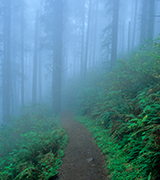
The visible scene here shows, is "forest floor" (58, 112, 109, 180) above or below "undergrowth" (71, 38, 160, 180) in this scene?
below

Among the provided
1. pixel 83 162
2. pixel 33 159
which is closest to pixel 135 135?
pixel 83 162

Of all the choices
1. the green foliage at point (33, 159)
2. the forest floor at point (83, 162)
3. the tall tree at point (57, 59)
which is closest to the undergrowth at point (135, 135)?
the forest floor at point (83, 162)

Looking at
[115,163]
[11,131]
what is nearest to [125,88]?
[115,163]

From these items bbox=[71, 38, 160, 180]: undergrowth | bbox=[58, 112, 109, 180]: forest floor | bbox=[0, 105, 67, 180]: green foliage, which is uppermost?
bbox=[71, 38, 160, 180]: undergrowth

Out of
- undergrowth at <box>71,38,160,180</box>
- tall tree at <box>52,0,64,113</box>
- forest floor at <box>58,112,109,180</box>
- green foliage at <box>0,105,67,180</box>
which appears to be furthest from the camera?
tall tree at <box>52,0,64,113</box>

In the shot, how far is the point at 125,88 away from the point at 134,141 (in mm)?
3584

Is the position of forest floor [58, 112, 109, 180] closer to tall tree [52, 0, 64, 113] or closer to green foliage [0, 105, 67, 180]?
green foliage [0, 105, 67, 180]

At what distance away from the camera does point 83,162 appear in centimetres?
391

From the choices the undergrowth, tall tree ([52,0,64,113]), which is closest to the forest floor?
the undergrowth

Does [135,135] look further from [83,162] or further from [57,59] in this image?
[57,59]

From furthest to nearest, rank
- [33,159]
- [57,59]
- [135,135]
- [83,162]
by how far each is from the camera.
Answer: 1. [57,59]
2. [33,159]
3. [83,162]
4. [135,135]

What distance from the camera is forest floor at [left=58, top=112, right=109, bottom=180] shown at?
3.32m

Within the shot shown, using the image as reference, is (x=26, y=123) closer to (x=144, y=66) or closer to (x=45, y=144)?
(x=45, y=144)

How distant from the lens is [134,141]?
353 centimetres
